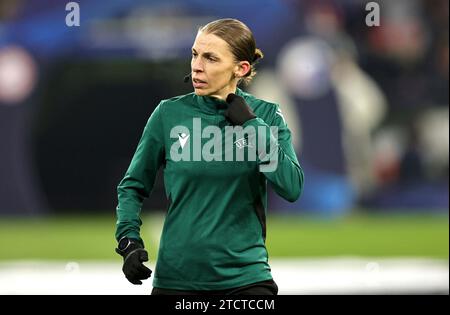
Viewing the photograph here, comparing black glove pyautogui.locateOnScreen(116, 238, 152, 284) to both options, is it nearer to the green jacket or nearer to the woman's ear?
the green jacket

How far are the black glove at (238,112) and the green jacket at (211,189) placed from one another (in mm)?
25

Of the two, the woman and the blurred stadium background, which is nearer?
the woman

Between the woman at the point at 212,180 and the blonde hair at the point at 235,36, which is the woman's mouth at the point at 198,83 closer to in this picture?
the woman at the point at 212,180

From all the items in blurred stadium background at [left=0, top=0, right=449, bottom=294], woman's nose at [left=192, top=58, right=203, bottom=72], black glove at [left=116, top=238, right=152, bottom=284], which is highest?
blurred stadium background at [left=0, top=0, right=449, bottom=294]

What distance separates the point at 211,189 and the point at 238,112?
0.31m

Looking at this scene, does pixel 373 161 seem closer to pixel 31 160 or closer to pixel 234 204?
pixel 31 160

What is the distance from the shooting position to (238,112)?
3.94 meters

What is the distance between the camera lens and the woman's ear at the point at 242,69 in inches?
160

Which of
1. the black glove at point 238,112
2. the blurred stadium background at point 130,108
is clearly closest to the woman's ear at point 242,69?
the black glove at point 238,112

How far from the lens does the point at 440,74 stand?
18766 mm

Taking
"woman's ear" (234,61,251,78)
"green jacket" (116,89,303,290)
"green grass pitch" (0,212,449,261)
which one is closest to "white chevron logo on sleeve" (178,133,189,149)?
"green jacket" (116,89,303,290)

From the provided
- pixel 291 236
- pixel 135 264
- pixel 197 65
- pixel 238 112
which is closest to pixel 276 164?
pixel 238 112

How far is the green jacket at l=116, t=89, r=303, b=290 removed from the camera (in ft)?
12.9
